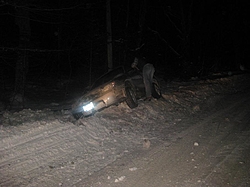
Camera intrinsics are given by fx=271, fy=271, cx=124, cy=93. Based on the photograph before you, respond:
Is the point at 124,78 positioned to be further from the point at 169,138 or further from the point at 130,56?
the point at 130,56

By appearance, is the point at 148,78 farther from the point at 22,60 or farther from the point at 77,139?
the point at 22,60

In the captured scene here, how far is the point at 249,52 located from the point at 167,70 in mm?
11631

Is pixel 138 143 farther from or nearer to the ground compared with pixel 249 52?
nearer to the ground

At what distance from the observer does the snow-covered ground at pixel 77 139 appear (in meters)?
5.35

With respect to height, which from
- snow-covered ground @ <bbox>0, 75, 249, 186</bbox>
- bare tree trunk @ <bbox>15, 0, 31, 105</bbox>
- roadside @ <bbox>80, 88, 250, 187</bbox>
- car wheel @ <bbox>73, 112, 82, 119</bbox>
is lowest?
roadside @ <bbox>80, 88, 250, 187</bbox>

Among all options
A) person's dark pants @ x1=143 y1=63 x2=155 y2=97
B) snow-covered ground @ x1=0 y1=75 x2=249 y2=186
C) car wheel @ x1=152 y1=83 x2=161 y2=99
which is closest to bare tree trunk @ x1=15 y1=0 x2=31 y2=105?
snow-covered ground @ x1=0 y1=75 x2=249 y2=186

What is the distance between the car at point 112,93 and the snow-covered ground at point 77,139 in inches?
10.3

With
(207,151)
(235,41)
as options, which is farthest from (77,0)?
(235,41)

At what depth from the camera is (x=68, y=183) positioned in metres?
4.92

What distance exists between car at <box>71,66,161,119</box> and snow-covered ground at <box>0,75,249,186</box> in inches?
10.3

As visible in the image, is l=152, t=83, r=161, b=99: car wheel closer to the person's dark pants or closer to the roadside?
the person's dark pants

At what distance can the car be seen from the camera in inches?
345

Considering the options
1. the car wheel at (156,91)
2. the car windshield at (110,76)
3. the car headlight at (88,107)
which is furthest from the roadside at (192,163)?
the car windshield at (110,76)

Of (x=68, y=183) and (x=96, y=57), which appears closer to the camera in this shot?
(x=68, y=183)
